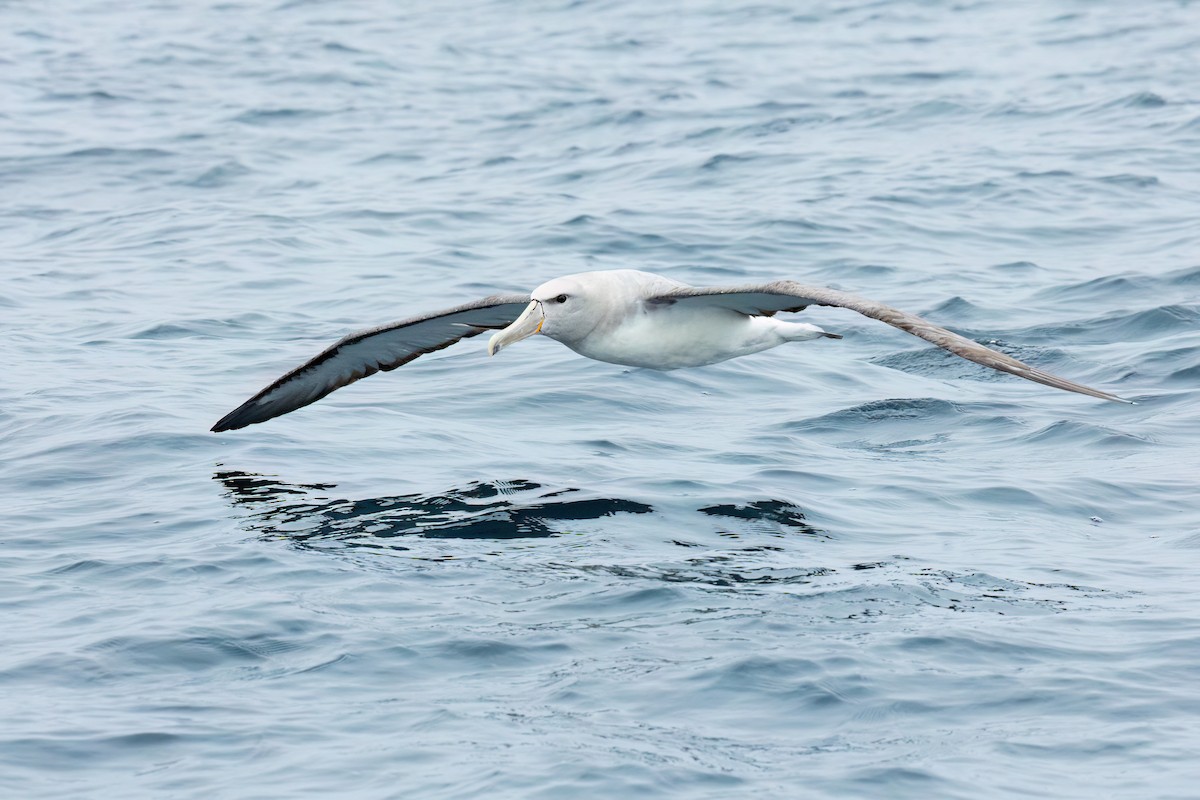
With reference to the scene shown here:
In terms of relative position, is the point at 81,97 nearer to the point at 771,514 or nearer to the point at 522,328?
the point at 522,328

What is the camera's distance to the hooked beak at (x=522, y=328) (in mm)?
10742

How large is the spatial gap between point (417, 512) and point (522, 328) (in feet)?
4.90

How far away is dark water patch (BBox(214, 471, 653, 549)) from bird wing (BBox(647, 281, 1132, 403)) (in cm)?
158

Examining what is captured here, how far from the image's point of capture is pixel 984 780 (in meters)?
7.57

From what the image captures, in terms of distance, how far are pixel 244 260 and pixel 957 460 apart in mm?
9528

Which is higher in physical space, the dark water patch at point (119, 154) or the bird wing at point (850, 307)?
the bird wing at point (850, 307)

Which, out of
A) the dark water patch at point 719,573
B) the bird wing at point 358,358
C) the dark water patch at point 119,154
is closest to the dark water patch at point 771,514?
the dark water patch at point 719,573

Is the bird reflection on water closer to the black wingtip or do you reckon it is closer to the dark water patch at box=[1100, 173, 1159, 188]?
the black wingtip

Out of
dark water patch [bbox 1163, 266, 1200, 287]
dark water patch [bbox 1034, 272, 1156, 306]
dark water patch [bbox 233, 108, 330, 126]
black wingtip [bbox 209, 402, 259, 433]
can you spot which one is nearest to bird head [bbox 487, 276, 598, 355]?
black wingtip [bbox 209, 402, 259, 433]

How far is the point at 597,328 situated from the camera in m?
11.7

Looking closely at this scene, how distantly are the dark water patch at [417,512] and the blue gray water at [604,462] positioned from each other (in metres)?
0.04

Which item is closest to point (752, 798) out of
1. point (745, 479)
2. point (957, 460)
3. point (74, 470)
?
point (745, 479)

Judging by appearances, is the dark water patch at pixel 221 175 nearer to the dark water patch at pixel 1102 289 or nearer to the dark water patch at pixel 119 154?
the dark water patch at pixel 119 154

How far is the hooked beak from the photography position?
10742mm
